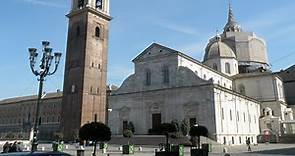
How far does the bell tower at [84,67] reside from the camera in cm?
4988

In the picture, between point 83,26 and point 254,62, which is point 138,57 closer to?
point 83,26

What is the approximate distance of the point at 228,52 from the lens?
189 feet

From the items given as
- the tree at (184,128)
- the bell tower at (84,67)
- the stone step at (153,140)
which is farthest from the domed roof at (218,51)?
the stone step at (153,140)

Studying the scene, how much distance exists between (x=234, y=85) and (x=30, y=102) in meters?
56.4

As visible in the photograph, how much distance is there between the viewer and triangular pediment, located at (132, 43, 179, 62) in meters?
43.2

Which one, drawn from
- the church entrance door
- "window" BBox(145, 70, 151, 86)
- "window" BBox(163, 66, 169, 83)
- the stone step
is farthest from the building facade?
"window" BBox(163, 66, 169, 83)

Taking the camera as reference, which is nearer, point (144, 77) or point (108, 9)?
point (144, 77)

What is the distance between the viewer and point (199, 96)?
39062 mm

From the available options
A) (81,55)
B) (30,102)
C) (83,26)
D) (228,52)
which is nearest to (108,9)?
(83,26)

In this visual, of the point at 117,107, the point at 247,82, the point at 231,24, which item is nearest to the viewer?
the point at 117,107

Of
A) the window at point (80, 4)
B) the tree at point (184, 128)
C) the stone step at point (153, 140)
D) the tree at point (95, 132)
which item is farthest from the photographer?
the window at point (80, 4)

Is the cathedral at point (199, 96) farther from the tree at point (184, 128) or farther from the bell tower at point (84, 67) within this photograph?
the bell tower at point (84, 67)

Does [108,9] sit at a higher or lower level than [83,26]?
higher

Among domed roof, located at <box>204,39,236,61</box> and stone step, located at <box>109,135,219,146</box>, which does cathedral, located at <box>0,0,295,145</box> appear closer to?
domed roof, located at <box>204,39,236,61</box>
